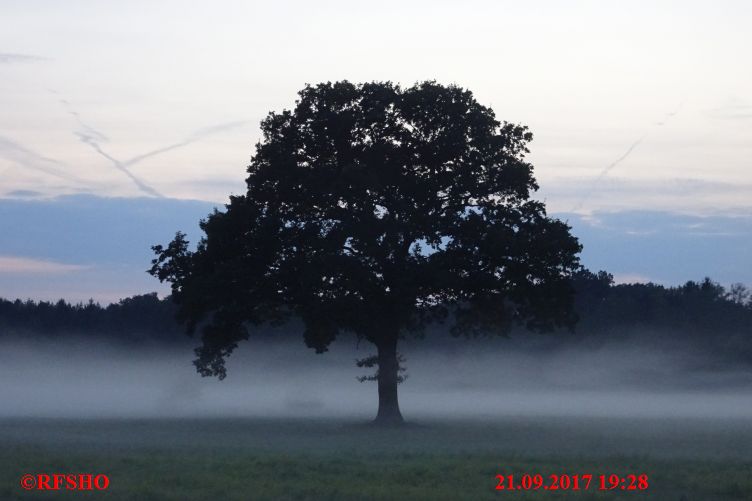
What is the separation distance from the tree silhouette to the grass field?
4676 mm

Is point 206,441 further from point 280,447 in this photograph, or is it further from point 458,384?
point 458,384

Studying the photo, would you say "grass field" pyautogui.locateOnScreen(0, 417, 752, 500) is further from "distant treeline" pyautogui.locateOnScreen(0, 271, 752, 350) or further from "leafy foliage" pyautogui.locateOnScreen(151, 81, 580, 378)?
"distant treeline" pyautogui.locateOnScreen(0, 271, 752, 350)

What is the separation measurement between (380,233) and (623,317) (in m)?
81.3

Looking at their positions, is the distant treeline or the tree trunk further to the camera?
the distant treeline

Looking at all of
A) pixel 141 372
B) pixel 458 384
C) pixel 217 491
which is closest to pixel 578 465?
pixel 217 491

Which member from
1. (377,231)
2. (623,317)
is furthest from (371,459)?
(623,317)

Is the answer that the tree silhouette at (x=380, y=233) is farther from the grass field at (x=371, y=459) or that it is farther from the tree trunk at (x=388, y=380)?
the grass field at (x=371, y=459)

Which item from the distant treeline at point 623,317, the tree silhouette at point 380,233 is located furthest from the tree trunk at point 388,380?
the distant treeline at point 623,317

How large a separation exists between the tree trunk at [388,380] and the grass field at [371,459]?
4.23 feet

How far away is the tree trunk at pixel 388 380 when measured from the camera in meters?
45.0

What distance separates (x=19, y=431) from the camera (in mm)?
40969

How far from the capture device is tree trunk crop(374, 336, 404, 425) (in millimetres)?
45000

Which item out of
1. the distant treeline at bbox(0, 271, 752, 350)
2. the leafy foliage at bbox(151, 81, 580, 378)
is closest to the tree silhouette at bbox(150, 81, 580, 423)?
the leafy foliage at bbox(151, 81, 580, 378)

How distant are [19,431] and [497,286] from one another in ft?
62.8
